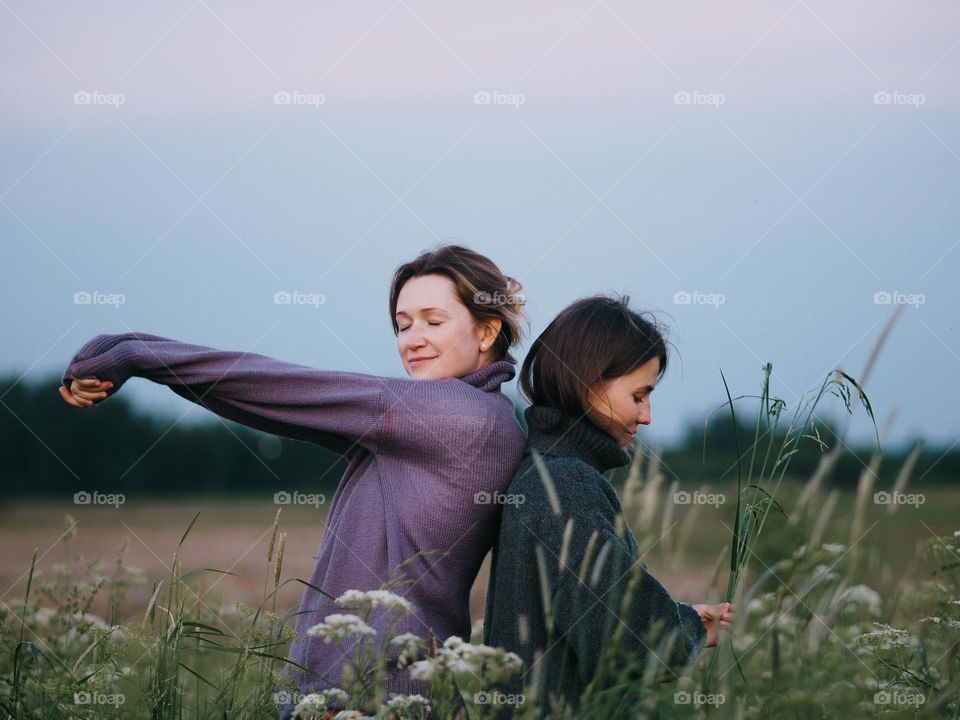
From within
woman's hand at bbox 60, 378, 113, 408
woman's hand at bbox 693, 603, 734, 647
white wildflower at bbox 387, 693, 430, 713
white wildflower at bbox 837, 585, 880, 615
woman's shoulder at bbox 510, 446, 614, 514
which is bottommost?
white wildflower at bbox 387, 693, 430, 713

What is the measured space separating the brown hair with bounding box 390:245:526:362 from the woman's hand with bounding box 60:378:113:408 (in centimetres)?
98

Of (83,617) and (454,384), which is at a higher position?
(454,384)

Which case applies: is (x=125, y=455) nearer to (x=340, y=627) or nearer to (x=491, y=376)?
(x=491, y=376)

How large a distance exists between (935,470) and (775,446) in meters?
0.61

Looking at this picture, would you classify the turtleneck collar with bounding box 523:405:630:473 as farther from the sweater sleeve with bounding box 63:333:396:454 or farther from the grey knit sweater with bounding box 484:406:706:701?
the sweater sleeve with bounding box 63:333:396:454

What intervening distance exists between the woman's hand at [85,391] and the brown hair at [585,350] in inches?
46.2

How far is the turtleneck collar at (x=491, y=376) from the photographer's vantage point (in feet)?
11.0

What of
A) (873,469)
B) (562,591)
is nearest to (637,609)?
(562,591)

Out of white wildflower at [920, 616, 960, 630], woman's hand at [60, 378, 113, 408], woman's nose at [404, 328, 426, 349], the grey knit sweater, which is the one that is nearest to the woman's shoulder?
the grey knit sweater

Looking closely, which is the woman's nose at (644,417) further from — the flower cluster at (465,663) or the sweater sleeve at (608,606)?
the flower cluster at (465,663)

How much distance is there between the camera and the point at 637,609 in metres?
2.78

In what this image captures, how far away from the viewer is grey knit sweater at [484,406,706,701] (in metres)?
2.74

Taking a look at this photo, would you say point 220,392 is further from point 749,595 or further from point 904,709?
point 904,709

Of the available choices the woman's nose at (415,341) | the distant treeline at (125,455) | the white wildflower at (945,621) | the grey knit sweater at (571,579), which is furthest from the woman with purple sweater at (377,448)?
the distant treeline at (125,455)
